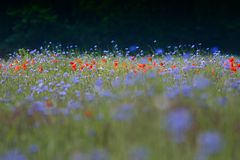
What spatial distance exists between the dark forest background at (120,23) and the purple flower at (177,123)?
10.6 m

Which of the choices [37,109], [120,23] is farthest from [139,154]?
[120,23]

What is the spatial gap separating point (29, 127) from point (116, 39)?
391 inches

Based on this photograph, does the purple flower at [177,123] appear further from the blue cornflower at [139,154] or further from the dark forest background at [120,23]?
the dark forest background at [120,23]

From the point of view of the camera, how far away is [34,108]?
3451mm

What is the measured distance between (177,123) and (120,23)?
10.9 m

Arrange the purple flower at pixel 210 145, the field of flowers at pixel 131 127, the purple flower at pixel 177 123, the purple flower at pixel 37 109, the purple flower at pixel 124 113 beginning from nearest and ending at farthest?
the purple flower at pixel 210 145 < the purple flower at pixel 177 123 < the field of flowers at pixel 131 127 < the purple flower at pixel 124 113 < the purple flower at pixel 37 109

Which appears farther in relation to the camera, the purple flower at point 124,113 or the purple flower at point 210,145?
the purple flower at point 124,113

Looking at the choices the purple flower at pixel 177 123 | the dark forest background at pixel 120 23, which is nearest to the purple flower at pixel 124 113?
the purple flower at pixel 177 123

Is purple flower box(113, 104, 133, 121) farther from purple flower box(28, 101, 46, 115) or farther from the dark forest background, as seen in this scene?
the dark forest background

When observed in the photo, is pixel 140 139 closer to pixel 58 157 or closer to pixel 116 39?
pixel 58 157

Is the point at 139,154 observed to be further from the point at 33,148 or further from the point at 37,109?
the point at 37,109

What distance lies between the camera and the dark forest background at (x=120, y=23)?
12898 millimetres

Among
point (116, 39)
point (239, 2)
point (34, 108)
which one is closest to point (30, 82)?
point (34, 108)

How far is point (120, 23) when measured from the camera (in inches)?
507
